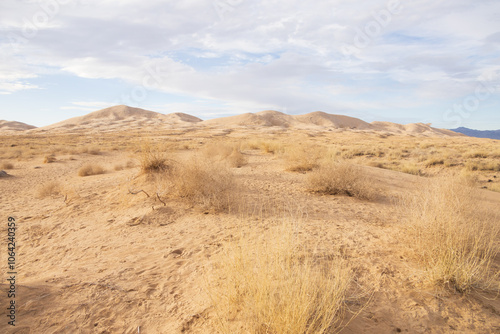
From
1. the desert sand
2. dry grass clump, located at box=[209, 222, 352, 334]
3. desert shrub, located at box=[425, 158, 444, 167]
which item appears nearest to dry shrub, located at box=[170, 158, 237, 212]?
the desert sand

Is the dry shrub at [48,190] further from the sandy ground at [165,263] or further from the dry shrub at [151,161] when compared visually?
the dry shrub at [151,161]

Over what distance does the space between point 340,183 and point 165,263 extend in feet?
15.9

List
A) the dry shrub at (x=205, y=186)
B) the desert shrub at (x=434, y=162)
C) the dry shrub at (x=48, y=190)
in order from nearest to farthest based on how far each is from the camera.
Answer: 1. the dry shrub at (x=205, y=186)
2. the dry shrub at (x=48, y=190)
3. the desert shrub at (x=434, y=162)

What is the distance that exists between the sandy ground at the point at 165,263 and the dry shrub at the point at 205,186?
0.27 meters

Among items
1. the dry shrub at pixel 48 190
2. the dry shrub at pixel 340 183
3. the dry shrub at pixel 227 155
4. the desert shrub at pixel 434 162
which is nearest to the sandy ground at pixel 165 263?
the dry shrub at pixel 340 183

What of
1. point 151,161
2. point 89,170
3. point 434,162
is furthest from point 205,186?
point 434,162

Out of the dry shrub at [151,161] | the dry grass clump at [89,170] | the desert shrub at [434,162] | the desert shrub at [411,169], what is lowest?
the desert shrub at [411,169]

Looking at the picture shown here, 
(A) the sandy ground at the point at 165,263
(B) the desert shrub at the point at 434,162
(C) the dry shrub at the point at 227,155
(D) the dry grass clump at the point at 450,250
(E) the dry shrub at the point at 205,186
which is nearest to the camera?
(A) the sandy ground at the point at 165,263

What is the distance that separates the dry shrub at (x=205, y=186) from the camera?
5.67 m

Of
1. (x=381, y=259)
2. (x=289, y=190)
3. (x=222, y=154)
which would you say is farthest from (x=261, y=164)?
(x=381, y=259)

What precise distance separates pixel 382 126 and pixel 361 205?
98175mm

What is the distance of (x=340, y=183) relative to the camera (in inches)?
276

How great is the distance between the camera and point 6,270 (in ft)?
12.8

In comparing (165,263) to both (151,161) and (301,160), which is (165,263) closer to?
(151,161)
